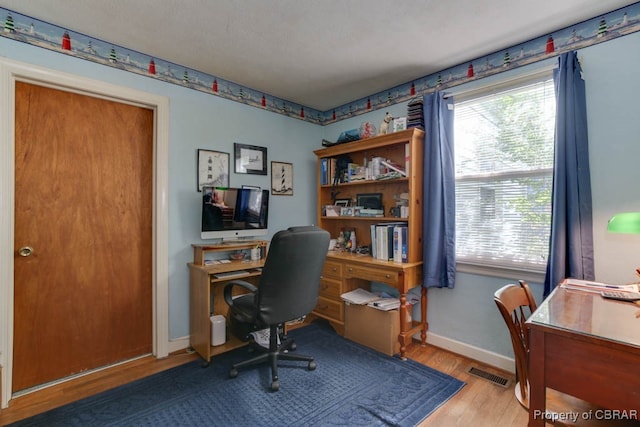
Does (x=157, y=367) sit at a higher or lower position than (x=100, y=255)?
lower

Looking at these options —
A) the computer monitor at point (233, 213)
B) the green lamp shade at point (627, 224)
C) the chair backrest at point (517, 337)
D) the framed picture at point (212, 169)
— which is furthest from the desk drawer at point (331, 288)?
the green lamp shade at point (627, 224)

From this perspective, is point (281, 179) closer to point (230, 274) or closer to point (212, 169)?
point (212, 169)

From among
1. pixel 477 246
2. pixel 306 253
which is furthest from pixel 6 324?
pixel 477 246

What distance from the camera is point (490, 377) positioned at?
214 cm

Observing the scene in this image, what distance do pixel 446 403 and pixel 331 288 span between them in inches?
53.5

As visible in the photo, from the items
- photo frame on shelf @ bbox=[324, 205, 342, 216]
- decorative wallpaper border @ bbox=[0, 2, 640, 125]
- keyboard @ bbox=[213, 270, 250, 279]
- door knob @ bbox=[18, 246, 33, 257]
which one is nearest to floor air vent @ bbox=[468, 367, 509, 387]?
Answer: photo frame on shelf @ bbox=[324, 205, 342, 216]

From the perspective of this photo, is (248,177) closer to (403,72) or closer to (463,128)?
(403,72)

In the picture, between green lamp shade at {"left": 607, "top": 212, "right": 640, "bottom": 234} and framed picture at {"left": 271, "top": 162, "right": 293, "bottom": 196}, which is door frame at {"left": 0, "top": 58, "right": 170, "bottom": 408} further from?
green lamp shade at {"left": 607, "top": 212, "right": 640, "bottom": 234}

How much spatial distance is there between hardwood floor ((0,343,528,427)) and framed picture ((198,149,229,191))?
1492 mm

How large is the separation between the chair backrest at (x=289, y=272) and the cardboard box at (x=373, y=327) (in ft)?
2.41

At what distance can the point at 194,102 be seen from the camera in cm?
260

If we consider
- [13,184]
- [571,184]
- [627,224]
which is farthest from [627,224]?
[13,184]

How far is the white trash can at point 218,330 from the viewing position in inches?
94.5

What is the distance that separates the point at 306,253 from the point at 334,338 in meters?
1.23
